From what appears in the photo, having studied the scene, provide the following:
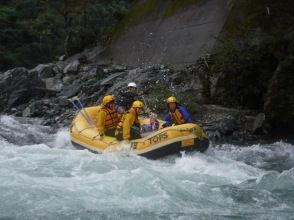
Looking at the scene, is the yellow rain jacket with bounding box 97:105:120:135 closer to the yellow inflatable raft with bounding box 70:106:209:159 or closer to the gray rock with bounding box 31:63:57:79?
the yellow inflatable raft with bounding box 70:106:209:159

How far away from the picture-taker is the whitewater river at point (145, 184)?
7.03 metres

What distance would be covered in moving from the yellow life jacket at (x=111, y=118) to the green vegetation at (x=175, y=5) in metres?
7.86

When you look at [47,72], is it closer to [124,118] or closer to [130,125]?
[124,118]

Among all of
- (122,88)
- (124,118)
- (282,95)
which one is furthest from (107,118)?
(122,88)

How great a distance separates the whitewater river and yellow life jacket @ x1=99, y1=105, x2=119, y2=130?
2.45 ft

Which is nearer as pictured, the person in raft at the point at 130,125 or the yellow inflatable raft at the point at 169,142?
the yellow inflatable raft at the point at 169,142

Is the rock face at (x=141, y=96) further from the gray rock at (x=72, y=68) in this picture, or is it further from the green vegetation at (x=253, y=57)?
the green vegetation at (x=253, y=57)

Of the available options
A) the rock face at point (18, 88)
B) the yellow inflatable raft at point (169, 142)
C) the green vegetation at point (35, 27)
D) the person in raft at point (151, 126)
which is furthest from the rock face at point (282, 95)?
the green vegetation at point (35, 27)

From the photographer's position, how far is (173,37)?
1795 centimetres

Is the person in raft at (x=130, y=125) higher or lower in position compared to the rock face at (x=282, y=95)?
lower

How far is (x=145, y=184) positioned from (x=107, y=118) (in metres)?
3.16

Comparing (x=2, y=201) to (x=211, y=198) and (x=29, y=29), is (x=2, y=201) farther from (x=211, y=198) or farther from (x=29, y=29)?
(x=29, y=29)

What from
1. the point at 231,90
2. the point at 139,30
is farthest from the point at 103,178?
the point at 139,30

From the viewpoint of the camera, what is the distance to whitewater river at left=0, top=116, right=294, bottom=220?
703 centimetres
